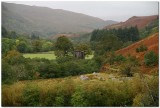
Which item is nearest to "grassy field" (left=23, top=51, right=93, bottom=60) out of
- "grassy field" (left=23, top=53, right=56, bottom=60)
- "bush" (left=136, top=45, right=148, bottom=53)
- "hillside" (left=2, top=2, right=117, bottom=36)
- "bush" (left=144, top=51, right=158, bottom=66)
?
"grassy field" (left=23, top=53, right=56, bottom=60)

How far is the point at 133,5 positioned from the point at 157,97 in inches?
56.3

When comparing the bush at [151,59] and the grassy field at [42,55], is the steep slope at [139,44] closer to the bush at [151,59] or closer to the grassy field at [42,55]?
the bush at [151,59]

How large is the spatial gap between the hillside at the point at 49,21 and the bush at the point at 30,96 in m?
0.89

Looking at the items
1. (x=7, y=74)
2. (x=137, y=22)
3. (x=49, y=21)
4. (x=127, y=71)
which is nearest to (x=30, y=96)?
(x=7, y=74)

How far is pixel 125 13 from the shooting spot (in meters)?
8.13

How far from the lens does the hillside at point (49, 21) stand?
26.5 feet

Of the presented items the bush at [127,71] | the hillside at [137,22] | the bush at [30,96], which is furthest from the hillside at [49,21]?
the bush at [30,96]

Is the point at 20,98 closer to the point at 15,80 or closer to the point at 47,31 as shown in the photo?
the point at 15,80

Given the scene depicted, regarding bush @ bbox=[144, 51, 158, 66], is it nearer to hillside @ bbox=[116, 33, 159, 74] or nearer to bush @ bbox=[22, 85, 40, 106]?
hillside @ bbox=[116, 33, 159, 74]

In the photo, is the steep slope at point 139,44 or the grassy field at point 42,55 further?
the grassy field at point 42,55

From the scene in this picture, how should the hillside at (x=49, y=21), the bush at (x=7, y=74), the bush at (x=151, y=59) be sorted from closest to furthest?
the bush at (x=7, y=74)
the bush at (x=151, y=59)
the hillside at (x=49, y=21)

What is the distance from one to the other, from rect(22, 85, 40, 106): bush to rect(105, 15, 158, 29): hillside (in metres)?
1.54

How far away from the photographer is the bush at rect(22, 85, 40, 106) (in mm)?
7973

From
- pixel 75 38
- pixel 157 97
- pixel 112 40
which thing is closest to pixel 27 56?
pixel 75 38
